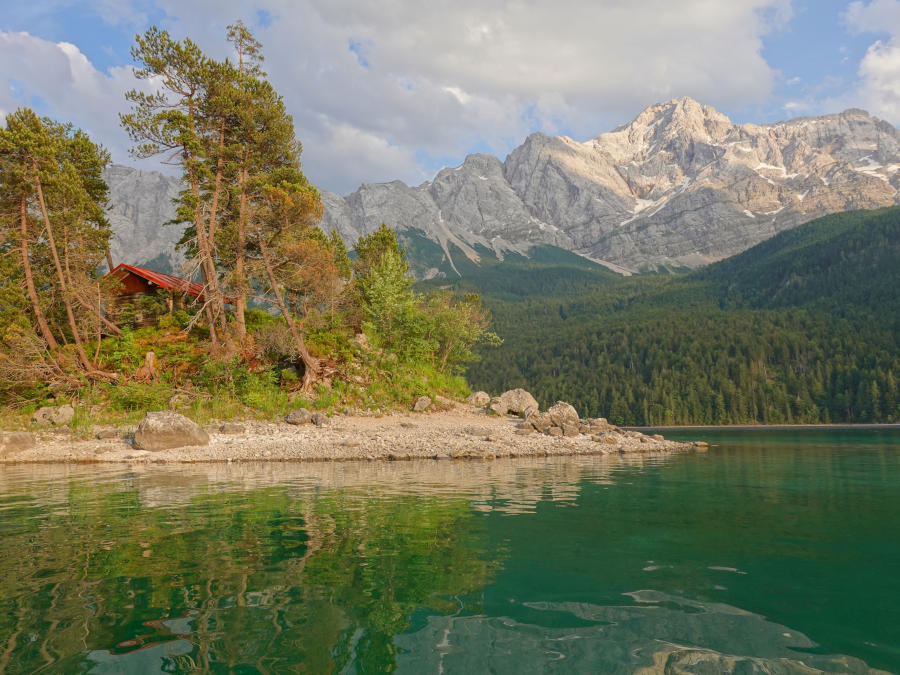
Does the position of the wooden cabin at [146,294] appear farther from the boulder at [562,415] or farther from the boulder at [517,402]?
the boulder at [562,415]

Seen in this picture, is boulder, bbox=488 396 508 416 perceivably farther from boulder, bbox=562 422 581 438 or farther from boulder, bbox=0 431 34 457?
boulder, bbox=0 431 34 457

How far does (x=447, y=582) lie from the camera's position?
8109 mm

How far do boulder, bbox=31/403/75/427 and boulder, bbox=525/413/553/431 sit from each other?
105ft

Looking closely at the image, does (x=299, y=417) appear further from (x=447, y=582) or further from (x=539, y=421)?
(x=447, y=582)

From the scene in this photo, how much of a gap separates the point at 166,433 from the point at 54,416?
37.1ft

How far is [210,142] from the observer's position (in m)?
41.2

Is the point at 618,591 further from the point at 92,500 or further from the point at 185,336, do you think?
the point at 185,336

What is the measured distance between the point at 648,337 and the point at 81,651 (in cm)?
20963

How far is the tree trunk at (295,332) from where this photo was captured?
38625 millimetres

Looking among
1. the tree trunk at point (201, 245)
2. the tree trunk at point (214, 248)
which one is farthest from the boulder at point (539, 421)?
the tree trunk at point (201, 245)

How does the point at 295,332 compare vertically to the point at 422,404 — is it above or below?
above

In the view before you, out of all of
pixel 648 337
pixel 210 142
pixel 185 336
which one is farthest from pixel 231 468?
pixel 648 337

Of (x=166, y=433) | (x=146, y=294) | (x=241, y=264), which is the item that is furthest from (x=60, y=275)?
(x=166, y=433)

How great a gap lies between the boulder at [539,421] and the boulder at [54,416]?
31.9 meters
